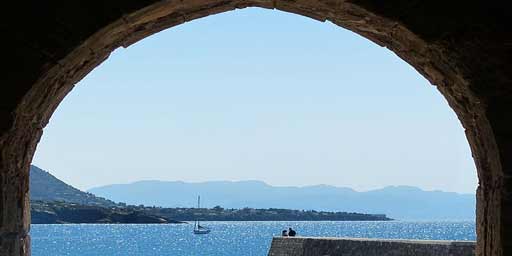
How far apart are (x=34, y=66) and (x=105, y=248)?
3971 inches

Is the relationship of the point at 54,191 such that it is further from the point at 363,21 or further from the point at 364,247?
the point at 363,21

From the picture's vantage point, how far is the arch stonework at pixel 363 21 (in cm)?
318

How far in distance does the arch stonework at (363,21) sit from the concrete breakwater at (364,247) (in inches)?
546

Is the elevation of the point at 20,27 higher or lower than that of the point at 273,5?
lower

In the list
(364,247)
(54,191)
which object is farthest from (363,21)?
(54,191)

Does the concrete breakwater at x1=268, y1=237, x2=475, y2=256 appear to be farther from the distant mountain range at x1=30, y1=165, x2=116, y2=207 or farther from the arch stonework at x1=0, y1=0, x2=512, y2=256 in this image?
the distant mountain range at x1=30, y1=165, x2=116, y2=207

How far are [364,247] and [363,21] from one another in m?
15.6

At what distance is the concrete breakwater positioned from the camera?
56.2 ft

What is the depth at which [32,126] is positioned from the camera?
349 cm

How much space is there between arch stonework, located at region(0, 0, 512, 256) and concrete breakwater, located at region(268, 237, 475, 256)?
13.9 meters

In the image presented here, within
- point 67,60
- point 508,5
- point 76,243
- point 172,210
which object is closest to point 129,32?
point 67,60

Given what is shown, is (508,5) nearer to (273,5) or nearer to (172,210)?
(273,5)

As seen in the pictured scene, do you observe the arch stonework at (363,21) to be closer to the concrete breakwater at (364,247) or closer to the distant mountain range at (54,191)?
the concrete breakwater at (364,247)

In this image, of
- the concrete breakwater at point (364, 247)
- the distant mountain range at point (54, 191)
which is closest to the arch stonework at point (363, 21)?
the concrete breakwater at point (364, 247)
